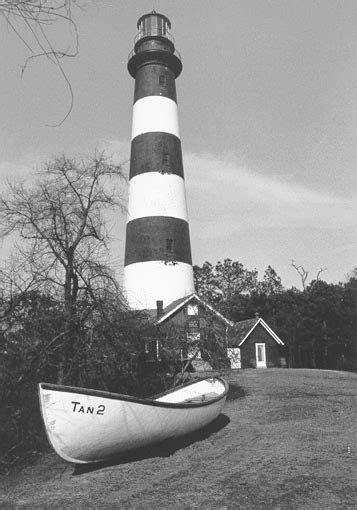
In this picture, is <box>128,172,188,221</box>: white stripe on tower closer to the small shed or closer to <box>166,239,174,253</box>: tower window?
<box>166,239,174,253</box>: tower window

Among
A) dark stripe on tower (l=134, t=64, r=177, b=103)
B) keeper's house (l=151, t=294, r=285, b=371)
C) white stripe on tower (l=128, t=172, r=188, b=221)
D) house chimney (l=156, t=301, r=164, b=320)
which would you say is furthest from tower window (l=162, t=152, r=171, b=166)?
house chimney (l=156, t=301, r=164, b=320)

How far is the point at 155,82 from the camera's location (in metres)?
27.5

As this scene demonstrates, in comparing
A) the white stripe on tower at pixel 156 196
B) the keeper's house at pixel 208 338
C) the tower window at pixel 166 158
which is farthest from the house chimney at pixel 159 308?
the tower window at pixel 166 158

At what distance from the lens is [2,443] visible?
36.1 ft

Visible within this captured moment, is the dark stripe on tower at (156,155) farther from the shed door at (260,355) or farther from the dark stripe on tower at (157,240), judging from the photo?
the shed door at (260,355)

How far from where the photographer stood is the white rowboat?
8688 mm

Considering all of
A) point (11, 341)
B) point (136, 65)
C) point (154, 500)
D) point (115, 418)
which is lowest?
point (154, 500)

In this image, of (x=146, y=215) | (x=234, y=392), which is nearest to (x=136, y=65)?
(x=146, y=215)

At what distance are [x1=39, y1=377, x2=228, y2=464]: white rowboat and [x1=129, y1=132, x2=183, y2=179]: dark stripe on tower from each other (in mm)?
17648

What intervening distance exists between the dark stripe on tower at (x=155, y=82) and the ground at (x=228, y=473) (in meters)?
19.7

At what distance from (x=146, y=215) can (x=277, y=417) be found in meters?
14.4

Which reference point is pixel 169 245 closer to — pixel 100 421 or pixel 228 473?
pixel 100 421

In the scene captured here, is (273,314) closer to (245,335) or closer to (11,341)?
(245,335)

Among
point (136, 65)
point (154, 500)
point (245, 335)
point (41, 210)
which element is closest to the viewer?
point (154, 500)
